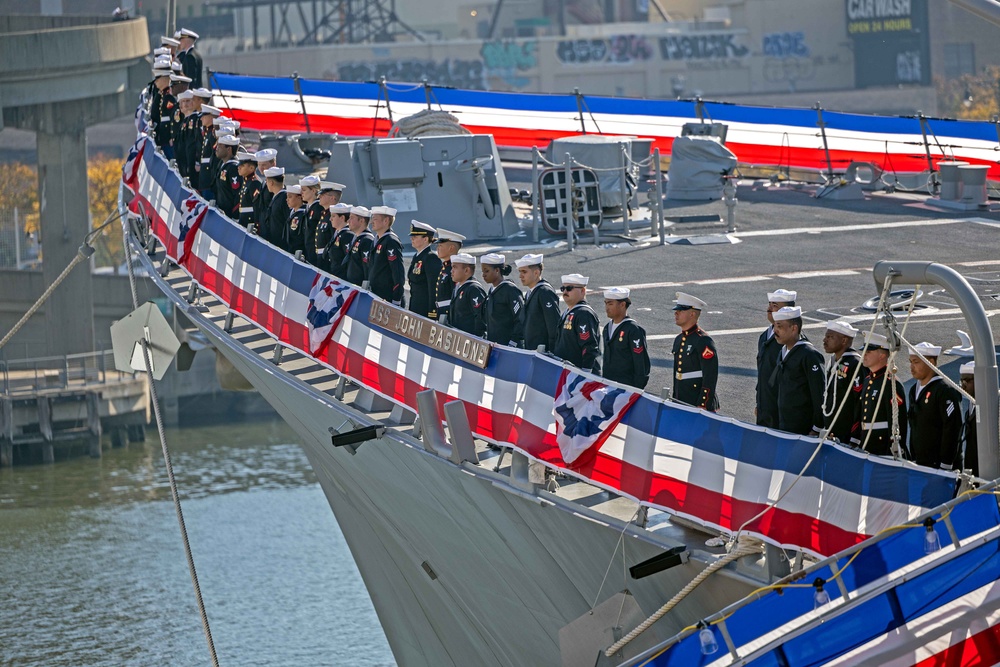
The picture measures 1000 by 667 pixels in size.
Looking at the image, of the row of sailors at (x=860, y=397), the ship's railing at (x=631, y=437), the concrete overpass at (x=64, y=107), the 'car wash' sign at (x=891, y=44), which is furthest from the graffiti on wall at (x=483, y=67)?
the row of sailors at (x=860, y=397)

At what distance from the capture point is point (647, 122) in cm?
2828

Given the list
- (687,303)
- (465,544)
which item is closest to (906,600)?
(687,303)

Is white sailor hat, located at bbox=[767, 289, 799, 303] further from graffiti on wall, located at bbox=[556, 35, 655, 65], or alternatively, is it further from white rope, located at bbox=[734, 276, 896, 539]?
graffiti on wall, located at bbox=[556, 35, 655, 65]

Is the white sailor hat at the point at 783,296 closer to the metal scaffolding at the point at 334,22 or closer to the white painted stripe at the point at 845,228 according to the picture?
the white painted stripe at the point at 845,228

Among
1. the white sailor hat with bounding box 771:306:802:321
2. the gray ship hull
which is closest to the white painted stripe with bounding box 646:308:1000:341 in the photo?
the gray ship hull

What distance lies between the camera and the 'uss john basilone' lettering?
37.0 ft

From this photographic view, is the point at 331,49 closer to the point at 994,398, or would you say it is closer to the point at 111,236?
the point at 111,236

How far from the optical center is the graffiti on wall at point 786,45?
263 feet

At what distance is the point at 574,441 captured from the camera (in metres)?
10.1

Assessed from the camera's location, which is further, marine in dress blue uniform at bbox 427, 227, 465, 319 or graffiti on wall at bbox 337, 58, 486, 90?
graffiti on wall at bbox 337, 58, 486, 90

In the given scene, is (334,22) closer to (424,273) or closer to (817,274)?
(817,274)

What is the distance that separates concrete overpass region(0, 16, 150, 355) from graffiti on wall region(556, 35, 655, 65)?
32.3 metres

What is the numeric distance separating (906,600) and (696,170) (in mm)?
16242

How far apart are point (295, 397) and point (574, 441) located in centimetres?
529
